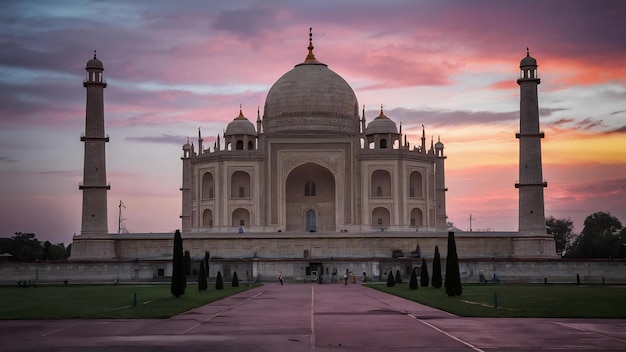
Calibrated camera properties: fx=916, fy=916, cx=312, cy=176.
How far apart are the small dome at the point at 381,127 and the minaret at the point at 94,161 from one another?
19387 mm

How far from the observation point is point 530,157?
48.9 m

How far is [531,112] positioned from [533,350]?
36.4 m

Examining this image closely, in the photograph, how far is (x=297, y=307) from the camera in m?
24.3

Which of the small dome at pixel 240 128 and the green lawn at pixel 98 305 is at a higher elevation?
the small dome at pixel 240 128

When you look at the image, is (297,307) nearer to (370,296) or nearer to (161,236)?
(370,296)

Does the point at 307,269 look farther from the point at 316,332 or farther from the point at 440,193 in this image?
the point at 316,332

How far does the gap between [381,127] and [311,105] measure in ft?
17.2

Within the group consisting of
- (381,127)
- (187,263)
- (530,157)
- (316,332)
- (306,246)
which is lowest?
(316,332)

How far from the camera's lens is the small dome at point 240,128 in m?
60.2

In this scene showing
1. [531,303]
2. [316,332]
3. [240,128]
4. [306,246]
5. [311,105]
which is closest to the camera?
[316,332]

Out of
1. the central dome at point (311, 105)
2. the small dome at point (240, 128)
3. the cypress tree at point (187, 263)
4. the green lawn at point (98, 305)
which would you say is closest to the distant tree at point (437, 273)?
the green lawn at point (98, 305)

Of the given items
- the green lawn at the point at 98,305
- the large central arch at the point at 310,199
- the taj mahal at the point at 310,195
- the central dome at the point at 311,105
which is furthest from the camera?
the central dome at the point at 311,105

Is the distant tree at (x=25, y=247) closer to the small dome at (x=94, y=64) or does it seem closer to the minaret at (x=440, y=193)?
the small dome at (x=94, y=64)

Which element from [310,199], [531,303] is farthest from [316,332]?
[310,199]
